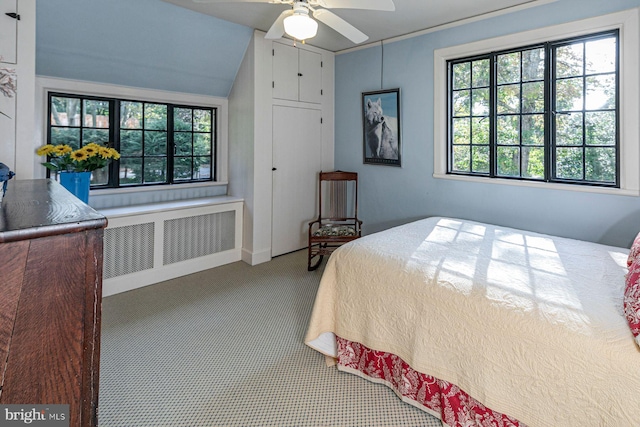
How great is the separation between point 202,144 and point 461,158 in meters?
2.89

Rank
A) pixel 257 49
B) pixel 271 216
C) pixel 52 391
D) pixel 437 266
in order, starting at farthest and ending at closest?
pixel 271 216, pixel 257 49, pixel 437 266, pixel 52 391

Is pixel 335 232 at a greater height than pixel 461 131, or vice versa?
pixel 461 131

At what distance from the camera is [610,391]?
1270 millimetres

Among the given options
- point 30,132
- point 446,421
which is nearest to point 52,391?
point 446,421

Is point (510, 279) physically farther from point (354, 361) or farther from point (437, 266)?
point (354, 361)

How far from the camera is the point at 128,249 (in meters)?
3.37

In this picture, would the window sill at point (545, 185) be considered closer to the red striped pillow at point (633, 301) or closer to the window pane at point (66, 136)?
the red striped pillow at point (633, 301)

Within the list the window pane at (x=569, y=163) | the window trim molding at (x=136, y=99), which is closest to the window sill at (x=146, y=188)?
the window trim molding at (x=136, y=99)

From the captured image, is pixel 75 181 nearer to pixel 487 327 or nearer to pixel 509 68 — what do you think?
pixel 487 327

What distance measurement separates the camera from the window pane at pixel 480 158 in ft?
11.5

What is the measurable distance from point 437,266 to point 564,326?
69cm

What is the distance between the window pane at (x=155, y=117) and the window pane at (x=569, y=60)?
3.77 metres

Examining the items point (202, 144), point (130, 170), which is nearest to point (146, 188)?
point (130, 170)

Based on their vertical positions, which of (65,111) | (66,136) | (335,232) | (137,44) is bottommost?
(335,232)
